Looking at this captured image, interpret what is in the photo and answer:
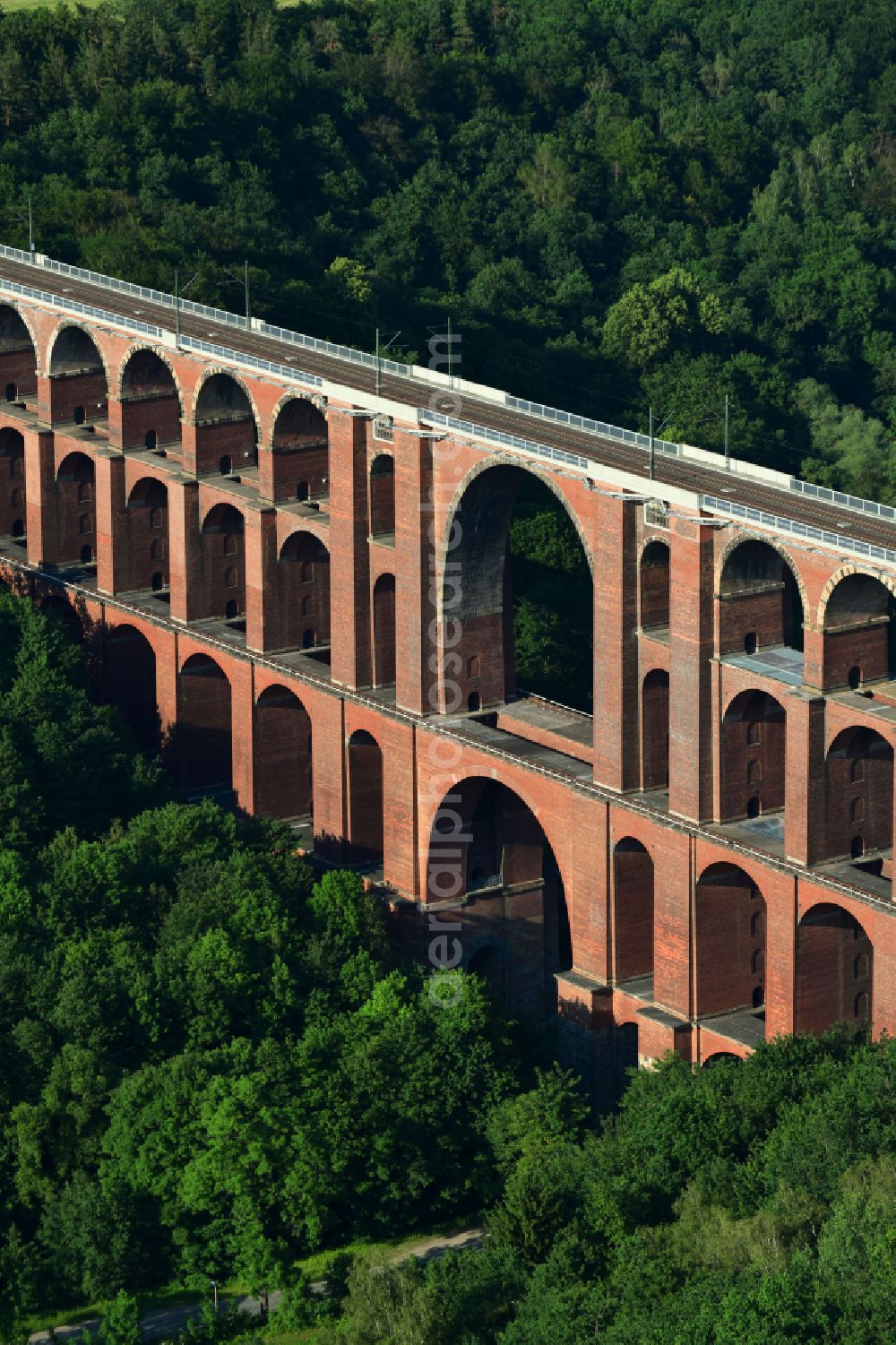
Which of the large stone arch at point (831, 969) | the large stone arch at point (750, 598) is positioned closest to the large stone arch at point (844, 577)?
the large stone arch at point (750, 598)

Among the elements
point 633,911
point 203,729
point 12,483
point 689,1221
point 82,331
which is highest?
point 82,331

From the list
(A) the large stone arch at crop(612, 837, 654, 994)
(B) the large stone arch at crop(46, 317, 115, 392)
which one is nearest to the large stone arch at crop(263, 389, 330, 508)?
(B) the large stone arch at crop(46, 317, 115, 392)

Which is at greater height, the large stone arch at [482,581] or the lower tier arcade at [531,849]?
the large stone arch at [482,581]

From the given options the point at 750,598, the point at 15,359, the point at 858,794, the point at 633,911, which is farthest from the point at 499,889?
the point at 15,359

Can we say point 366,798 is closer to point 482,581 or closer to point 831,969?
point 482,581

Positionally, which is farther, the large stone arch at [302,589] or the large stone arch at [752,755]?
the large stone arch at [302,589]

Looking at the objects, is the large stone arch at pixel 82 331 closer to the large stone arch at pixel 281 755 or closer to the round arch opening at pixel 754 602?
the large stone arch at pixel 281 755
